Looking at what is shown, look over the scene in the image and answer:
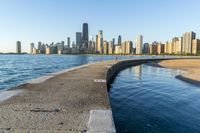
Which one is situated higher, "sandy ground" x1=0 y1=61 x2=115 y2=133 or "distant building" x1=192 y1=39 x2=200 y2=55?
"distant building" x1=192 y1=39 x2=200 y2=55

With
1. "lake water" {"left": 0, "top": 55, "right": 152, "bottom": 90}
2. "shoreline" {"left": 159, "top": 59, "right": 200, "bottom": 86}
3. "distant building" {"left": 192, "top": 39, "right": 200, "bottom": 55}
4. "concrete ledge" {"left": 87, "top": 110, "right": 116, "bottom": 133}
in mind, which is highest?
"distant building" {"left": 192, "top": 39, "right": 200, "bottom": 55}

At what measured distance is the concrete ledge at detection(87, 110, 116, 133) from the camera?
4855mm

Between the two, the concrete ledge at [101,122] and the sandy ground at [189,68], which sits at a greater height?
the concrete ledge at [101,122]

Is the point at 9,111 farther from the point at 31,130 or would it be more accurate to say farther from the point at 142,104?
the point at 142,104

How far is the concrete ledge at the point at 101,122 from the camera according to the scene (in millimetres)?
4855

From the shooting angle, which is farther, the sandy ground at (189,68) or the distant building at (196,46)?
the distant building at (196,46)

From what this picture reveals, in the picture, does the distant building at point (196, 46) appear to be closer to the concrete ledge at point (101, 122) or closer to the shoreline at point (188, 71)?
the shoreline at point (188, 71)

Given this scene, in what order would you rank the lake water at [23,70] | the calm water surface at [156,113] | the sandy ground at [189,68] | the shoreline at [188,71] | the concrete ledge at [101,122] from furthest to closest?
1. the sandy ground at [189,68]
2. the lake water at [23,70]
3. the shoreline at [188,71]
4. the calm water surface at [156,113]
5. the concrete ledge at [101,122]

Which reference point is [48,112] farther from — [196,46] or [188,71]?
[196,46]

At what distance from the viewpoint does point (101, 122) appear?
5320mm

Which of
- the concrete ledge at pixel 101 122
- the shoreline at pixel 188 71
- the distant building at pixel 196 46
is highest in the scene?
the distant building at pixel 196 46

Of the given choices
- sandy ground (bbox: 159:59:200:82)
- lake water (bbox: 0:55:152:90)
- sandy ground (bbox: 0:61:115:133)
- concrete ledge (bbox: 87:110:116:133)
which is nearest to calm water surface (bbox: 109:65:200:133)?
sandy ground (bbox: 0:61:115:133)

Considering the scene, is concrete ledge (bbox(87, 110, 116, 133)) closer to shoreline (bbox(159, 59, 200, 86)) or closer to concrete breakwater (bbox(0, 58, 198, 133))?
concrete breakwater (bbox(0, 58, 198, 133))

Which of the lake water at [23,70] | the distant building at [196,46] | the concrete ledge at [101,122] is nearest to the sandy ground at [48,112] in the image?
the concrete ledge at [101,122]
